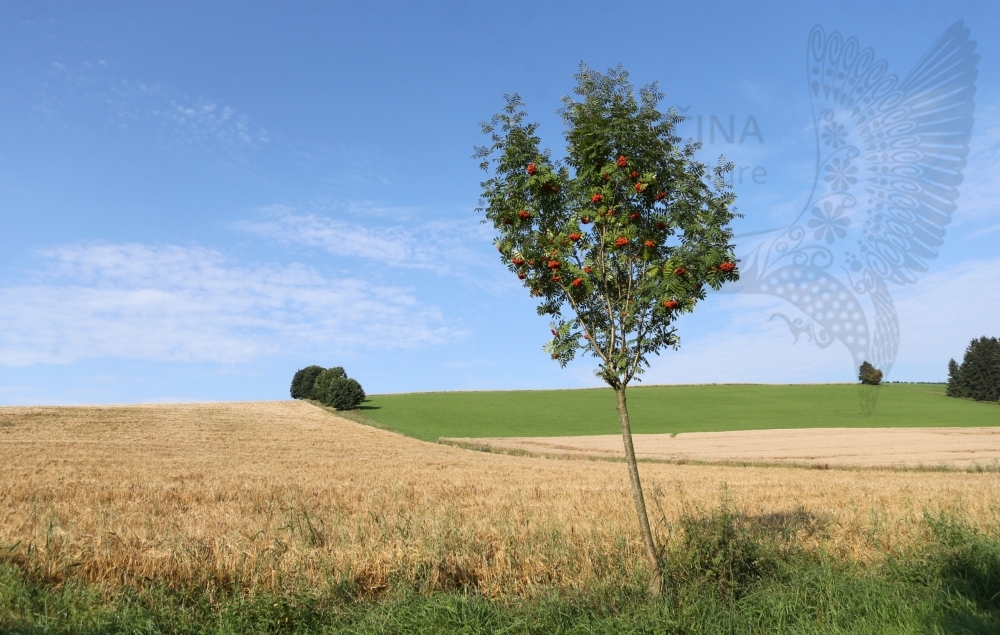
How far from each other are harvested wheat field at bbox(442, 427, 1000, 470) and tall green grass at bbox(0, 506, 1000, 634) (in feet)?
95.1

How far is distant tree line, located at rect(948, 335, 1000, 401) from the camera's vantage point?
90562 mm

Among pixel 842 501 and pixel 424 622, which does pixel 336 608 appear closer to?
pixel 424 622

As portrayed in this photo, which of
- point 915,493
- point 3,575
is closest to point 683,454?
point 915,493

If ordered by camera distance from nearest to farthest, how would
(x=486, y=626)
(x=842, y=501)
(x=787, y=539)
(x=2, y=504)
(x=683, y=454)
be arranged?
(x=486, y=626), (x=787, y=539), (x=2, y=504), (x=842, y=501), (x=683, y=454)

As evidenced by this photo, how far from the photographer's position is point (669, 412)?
7306 cm

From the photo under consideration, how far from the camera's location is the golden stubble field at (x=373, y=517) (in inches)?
324

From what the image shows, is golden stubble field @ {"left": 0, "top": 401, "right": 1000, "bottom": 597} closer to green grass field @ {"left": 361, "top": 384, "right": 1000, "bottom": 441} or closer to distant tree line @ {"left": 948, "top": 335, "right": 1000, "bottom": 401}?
green grass field @ {"left": 361, "top": 384, "right": 1000, "bottom": 441}

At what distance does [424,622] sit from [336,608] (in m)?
1.33

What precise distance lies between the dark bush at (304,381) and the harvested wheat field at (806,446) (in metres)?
50.0

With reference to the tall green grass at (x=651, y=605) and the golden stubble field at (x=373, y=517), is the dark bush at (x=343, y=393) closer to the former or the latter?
the golden stubble field at (x=373, y=517)

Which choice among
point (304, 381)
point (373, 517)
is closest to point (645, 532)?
point (373, 517)

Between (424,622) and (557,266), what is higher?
(557,266)

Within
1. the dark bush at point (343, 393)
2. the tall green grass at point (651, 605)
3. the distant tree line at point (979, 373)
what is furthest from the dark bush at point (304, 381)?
the distant tree line at point (979, 373)

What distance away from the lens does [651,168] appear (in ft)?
27.7
